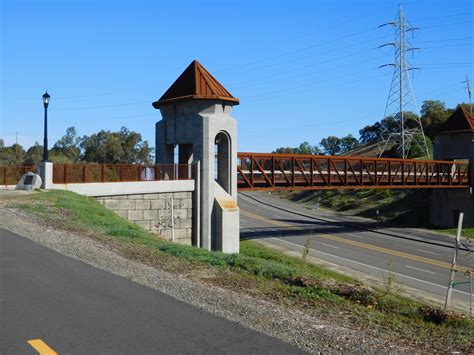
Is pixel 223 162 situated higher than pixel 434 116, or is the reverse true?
pixel 434 116

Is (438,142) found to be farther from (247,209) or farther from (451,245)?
(247,209)

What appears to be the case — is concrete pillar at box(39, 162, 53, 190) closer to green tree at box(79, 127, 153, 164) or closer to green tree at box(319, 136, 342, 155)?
green tree at box(79, 127, 153, 164)

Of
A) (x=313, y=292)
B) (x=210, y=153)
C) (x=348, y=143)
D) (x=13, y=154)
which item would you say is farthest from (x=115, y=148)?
(x=348, y=143)

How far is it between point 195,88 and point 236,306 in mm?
21217

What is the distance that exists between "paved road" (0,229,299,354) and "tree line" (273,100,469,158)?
89711mm

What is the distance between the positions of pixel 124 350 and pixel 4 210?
43.8 ft

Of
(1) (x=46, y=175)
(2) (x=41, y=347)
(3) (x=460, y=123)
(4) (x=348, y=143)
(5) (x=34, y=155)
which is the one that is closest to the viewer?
(2) (x=41, y=347)

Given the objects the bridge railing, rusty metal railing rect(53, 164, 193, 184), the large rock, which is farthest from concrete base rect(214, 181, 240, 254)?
the large rock

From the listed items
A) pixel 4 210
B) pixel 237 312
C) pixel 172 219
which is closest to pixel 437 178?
pixel 172 219

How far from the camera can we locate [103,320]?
688 cm

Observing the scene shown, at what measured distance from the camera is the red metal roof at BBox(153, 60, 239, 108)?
27766 mm

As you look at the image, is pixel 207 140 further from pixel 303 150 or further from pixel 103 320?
pixel 303 150

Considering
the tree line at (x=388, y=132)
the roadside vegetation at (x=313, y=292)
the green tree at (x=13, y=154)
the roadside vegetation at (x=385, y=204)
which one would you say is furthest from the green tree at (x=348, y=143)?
the roadside vegetation at (x=313, y=292)

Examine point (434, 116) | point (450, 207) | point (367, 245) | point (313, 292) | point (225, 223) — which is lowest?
point (367, 245)
